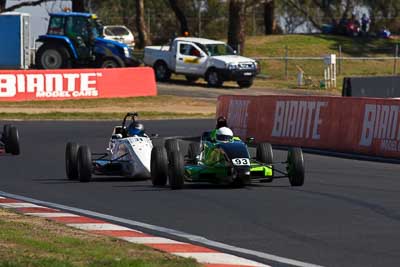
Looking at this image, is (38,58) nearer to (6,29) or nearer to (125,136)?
(6,29)

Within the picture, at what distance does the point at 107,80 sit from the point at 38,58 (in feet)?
19.1

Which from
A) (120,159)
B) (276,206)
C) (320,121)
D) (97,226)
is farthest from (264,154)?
(320,121)

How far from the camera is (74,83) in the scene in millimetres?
40031

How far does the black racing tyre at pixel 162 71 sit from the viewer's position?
49312 mm

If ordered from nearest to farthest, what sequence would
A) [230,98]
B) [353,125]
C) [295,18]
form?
[353,125], [230,98], [295,18]

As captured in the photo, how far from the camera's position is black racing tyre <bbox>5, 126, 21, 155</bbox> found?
2256cm

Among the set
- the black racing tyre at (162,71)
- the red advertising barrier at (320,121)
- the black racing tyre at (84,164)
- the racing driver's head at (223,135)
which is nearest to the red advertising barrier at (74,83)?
the black racing tyre at (162,71)

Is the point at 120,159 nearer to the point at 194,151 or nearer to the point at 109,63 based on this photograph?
the point at 194,151

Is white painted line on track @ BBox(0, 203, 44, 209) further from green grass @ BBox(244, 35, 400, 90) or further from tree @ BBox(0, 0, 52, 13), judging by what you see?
tree @ BBox(0, 0, 52, 13)

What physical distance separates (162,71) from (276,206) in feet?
116

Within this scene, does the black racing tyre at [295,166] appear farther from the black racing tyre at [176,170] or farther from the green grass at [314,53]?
the green grass at [314,53]

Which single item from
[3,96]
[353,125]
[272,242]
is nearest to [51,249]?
[272,242]

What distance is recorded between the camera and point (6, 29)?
162ft

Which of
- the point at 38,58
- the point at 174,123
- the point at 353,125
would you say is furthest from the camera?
the point at 38,58
